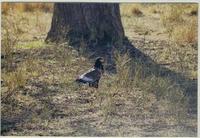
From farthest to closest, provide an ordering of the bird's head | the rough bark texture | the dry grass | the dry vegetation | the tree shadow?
1. the dry grass
2. the rough bark texture
3. the bird's head
4. the tree shadow
5. the dry vegetation

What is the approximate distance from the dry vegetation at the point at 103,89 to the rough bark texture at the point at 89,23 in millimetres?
133

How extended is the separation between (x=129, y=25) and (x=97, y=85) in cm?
159

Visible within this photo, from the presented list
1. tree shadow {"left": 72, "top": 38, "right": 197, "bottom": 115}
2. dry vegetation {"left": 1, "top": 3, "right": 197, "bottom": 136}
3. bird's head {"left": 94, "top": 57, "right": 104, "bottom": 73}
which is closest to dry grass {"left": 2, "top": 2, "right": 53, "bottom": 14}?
dry vegetation {"left": 1, "top": 3, "right": 197, "bottom": 136}

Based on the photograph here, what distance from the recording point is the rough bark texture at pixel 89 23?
5965 mm

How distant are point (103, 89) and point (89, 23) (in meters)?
0.97

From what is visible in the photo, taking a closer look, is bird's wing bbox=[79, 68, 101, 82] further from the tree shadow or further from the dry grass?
the dry grass

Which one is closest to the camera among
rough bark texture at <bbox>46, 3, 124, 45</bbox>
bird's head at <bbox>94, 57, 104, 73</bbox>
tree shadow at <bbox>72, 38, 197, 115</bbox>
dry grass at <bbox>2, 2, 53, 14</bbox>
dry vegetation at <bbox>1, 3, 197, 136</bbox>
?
dry vegetation at <bbox>1, 3, 197, 136</bbox>

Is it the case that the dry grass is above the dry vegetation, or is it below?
above

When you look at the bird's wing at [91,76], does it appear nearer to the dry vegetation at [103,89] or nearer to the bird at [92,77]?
the bird at [92,77]

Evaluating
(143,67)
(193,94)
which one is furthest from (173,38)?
(193,94)

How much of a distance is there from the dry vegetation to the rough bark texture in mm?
133

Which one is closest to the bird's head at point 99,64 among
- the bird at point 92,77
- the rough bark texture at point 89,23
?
the bird at point 92,77

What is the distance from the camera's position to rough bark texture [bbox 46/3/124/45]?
19.6 feet

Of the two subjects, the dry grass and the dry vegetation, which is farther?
the dry grass
